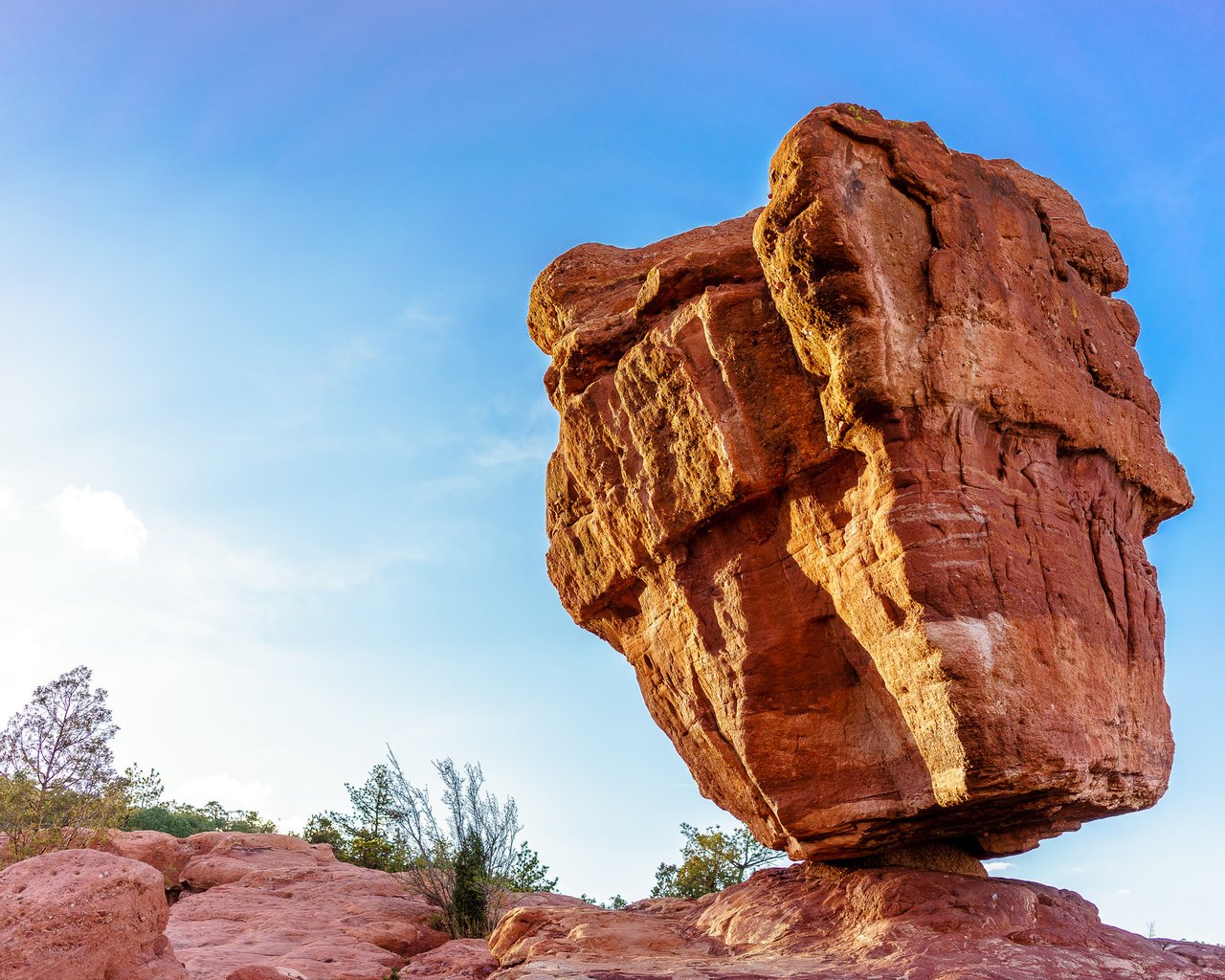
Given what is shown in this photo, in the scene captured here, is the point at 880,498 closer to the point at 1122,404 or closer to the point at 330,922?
the point at 1122,404

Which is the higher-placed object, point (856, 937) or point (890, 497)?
point (890, 497)

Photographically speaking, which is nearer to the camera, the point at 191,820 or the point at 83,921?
the point at 83,921

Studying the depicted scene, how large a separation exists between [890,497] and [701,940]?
6.31 metres

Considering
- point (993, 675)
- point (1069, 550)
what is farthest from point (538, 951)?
point (1069, 550)

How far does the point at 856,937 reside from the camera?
10086 millimetres

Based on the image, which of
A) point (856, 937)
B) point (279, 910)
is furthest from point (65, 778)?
point (856, 937)

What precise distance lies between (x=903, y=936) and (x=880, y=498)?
4.40 m

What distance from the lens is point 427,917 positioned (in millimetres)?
17969

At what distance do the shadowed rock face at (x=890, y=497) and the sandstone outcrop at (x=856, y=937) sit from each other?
605mm

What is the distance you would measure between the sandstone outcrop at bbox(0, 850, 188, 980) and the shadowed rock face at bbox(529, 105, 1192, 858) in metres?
6.99

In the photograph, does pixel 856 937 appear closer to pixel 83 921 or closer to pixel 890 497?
pixel 890 497

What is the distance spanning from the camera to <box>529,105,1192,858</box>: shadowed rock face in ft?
31.3

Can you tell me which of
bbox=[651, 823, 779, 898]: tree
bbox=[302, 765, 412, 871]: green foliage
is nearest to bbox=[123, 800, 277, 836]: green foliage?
bbox=[302, 765, 412, 871]: green foliage

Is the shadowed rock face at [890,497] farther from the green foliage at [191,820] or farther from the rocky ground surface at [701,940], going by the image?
the green foliage at [191,820]
